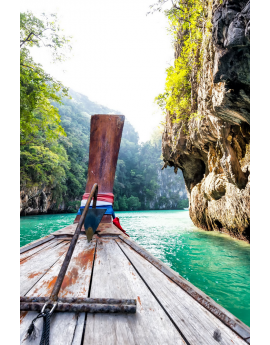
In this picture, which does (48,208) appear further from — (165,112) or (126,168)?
(126,168)

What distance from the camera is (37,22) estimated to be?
275 inches

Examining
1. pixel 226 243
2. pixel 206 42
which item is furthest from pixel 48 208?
pixel 206 42

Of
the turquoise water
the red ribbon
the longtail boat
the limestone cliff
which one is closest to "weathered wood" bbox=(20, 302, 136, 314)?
the longtail boat

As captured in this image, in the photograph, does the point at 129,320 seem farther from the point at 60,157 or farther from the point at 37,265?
the point at 60,157

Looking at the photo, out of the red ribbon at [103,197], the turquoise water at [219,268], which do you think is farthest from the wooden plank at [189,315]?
the red ribbon at [103,197]

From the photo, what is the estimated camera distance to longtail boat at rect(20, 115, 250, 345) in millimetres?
771

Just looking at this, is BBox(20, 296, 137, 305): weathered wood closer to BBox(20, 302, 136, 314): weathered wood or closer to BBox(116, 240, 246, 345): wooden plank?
BBox(20, 302, 136, 314): weathered wood

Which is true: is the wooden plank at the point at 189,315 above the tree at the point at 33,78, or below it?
below

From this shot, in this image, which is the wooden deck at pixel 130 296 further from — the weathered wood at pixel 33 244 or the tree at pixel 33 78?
the tree at pixel 33 78

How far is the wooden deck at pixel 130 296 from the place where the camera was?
77 cm

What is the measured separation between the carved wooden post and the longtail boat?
1893mm

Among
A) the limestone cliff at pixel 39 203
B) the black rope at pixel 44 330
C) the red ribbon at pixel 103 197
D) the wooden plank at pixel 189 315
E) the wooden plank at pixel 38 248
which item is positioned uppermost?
the red ribbon at pixel 103 197

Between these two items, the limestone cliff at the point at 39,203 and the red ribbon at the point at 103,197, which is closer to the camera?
the red ribbon at the point at 103,197

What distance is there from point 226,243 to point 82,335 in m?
6.31
